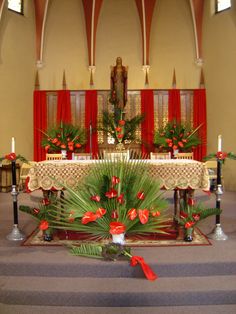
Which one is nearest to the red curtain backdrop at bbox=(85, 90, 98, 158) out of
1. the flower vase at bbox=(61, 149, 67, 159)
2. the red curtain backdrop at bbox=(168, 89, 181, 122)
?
the flower vase at bbox=(61, 149, 67, 159)

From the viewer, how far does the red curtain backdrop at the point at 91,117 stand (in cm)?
1134

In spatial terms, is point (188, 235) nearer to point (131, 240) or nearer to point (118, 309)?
point (131, 240)

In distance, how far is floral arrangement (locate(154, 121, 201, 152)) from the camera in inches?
398

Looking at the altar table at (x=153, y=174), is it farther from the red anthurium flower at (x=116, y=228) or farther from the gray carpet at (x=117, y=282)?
the red anthurium flower at (x=116, y=228)

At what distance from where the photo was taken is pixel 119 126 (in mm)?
6906

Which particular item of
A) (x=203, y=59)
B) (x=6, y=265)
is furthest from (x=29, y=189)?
(x=203, y=59)

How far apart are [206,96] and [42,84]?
5483 millimetres

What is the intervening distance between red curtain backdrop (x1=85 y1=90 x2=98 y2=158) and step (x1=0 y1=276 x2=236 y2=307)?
7.84 metres

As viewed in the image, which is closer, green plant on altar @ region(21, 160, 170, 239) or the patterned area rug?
green plant on altar @ region(21, 160, 170, 239)

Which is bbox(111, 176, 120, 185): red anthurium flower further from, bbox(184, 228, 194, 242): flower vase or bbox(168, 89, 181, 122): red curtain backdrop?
bbox(168, 89, 181, 122): red curtain backdrop

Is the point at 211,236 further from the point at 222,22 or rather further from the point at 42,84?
the point at 42,84

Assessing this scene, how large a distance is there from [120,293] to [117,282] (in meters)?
0.25

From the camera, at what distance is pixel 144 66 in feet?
39.2

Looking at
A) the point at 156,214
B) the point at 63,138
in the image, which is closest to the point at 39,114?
the point at 63,138
